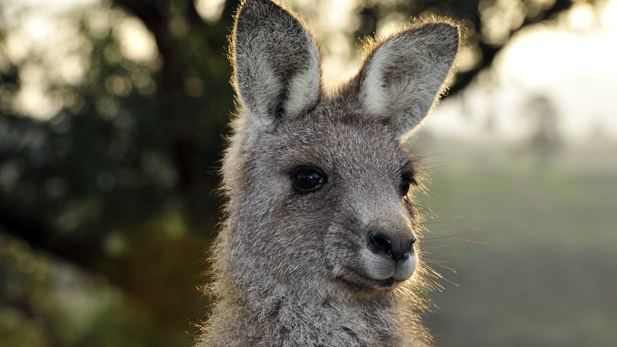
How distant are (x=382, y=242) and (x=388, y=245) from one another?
32mm

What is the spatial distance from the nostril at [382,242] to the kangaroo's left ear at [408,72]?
0.99 metres

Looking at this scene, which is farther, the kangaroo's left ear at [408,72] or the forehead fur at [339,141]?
the kangaroo's left ear at [408,72]

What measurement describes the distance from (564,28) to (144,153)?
25.0ft

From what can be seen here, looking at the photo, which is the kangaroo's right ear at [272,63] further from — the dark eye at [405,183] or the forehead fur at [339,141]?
the dark eye at [405,183]

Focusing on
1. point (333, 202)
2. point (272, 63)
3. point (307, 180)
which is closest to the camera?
point (333, 202)

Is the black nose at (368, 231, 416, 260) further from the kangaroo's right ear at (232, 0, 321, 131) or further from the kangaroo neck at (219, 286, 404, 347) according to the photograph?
the kangaroo's right ear at (232, 0, 321, 131)

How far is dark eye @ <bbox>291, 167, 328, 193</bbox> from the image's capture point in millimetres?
2592

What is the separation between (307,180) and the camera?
2.60 m

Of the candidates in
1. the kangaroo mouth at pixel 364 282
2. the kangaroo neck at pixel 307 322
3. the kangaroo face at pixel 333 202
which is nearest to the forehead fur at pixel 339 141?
the kangaroo face at pixel 333 202

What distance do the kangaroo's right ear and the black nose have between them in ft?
3.27

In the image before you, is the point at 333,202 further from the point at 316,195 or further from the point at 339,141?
the point at 339,141

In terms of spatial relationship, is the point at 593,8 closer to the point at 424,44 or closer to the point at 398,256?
the point at 424,44

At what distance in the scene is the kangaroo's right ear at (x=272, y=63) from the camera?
102 inches

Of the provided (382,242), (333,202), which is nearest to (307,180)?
(333,202)
